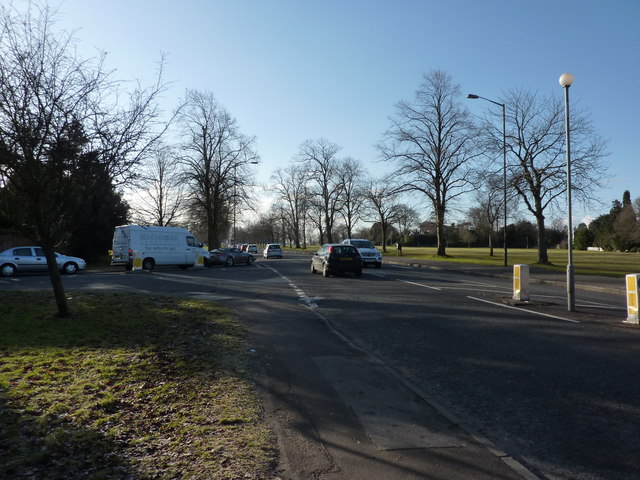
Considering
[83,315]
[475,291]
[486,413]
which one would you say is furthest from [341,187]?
[486,413]

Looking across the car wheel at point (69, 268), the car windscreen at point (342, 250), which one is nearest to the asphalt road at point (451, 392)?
the car windscreen at point (342, 250)

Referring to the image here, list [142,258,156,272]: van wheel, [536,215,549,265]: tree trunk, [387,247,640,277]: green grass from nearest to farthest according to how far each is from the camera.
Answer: [142,258,156,272]: van wheel
[387,247,640,277]: green grass
[536,215,549,265]: tree trunk

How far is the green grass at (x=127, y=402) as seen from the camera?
3658mm

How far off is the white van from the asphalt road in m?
17.7

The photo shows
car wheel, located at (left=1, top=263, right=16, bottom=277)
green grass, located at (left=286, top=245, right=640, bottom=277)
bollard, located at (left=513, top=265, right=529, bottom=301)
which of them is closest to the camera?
bollard, located at (left=513, top=265, right=529, bottom=301)

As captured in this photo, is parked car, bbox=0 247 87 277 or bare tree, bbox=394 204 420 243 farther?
bare tree, bbox=394 204 420 243

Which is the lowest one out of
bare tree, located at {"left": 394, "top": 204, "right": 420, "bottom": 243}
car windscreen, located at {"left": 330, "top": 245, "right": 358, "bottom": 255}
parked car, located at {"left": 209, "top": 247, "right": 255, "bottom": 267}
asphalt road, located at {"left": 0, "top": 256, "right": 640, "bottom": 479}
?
asphalt road, located at {"left": 0, "top": 256, "right": 640, "bottom": 479}

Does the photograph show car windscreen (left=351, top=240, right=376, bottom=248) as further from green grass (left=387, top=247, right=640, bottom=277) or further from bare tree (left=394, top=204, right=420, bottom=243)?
bare tree (left=394, top=204, right=420, bottom=243)

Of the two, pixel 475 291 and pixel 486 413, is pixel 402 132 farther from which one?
pixel 486 413

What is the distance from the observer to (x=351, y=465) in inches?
143

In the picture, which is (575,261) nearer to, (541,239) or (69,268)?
(541,239)

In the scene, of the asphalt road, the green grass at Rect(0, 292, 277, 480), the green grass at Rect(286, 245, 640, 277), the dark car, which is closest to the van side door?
the dark car

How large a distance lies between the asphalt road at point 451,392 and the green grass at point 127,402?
429 mm

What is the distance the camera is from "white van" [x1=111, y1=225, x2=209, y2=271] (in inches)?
1065
